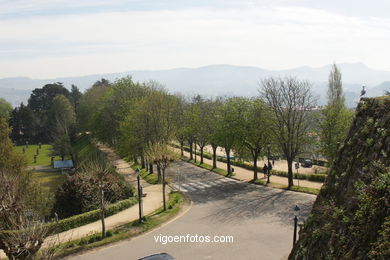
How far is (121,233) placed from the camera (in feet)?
67.1

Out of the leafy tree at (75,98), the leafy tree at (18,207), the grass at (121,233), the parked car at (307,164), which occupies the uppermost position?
the leafy tree at (75,98)

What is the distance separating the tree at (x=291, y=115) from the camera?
101 feet

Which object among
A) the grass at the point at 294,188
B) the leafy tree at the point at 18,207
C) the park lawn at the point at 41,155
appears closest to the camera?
the leafy tree at the point at 18,207

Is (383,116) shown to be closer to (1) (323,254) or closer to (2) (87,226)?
(1) (323,254)

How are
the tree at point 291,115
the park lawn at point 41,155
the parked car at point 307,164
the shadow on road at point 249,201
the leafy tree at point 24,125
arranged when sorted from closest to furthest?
the shadow on road at point 249,201, the tree at point 291,115, the parked car at point 307,164, the park lawn at point 41,155, the leafy tree at point 24,125

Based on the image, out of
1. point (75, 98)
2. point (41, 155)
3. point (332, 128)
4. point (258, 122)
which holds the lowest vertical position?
point (41, 155)

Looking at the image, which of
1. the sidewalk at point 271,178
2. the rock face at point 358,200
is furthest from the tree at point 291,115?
the rock face at point 358,200

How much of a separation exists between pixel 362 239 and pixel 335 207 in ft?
6.54

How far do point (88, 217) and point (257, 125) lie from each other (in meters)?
17.2

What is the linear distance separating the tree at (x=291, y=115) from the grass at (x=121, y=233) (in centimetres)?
1175

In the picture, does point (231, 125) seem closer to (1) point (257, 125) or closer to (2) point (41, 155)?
(1) point (257, 125)

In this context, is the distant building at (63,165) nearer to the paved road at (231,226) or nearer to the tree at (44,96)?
the paved road at (231,226)

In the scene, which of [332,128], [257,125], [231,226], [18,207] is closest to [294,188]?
[332,128]

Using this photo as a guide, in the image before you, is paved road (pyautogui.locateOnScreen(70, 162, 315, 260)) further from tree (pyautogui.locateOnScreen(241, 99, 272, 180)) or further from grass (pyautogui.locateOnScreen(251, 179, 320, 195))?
tree (pyautogui.locateOnScreen(241, 99, 272, 180))
